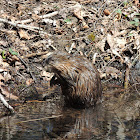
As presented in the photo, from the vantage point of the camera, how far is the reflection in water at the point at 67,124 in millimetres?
3412

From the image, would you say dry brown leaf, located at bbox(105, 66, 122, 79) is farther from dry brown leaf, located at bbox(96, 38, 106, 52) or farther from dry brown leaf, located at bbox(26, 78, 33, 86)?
dry brown leaf, located at bbox(26, 78, 33, 86)

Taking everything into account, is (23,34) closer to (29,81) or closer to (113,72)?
(29,81)

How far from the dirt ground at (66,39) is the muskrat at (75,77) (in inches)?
32.8

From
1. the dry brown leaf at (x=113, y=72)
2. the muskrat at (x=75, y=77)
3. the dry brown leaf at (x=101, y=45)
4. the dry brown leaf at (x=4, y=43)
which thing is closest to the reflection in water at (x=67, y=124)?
the muskrat at (x=75, y=77)

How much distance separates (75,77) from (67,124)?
3.10 feet

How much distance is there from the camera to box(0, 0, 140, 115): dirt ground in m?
5.80

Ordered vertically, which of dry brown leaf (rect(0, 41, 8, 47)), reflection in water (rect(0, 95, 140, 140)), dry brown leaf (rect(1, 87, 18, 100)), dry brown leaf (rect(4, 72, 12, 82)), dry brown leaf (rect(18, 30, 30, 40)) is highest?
dry brown leaf (rect(18, 30, 30, 40))

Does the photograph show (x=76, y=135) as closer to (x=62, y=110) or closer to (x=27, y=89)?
(x=62, y=110)

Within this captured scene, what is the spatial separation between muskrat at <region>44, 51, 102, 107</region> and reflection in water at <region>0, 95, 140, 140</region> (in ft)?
0.67

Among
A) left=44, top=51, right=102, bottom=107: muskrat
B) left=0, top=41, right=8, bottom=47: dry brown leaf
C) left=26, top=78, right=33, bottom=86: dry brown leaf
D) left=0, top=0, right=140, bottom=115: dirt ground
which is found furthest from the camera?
left=0, top=41, right=8, bottom=47: dry brown leaf

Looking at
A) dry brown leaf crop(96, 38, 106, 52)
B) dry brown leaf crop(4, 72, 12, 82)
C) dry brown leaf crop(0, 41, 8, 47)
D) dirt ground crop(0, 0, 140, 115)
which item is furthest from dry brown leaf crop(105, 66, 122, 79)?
dry brown leaf crop(0, 41, 8, 47)

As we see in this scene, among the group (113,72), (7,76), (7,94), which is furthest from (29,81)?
(113,72)

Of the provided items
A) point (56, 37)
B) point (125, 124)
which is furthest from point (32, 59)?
point (125, 124)

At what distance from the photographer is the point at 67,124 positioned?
383 cm
